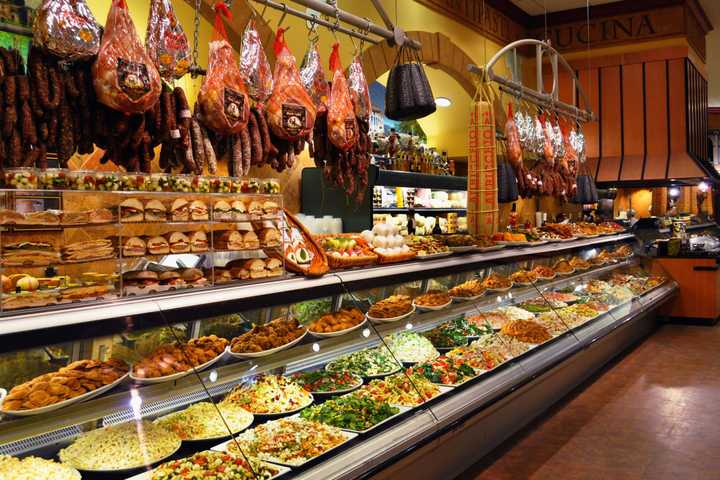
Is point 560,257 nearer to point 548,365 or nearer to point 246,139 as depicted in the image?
point 548,365

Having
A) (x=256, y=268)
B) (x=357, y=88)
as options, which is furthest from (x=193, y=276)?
(x=357, y=88)

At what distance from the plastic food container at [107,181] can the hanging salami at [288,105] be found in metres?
1.04

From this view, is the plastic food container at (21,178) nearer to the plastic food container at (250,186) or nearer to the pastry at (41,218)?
the pastry at (41,218)

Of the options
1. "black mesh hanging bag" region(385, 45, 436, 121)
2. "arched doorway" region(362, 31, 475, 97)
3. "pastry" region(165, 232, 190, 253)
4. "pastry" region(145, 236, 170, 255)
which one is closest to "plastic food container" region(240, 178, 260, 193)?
"pastry" region(165, 232, 190, 253)

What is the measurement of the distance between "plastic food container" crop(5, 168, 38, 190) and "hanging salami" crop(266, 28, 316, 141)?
1378mm

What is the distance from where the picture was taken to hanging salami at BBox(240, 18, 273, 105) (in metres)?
3.48

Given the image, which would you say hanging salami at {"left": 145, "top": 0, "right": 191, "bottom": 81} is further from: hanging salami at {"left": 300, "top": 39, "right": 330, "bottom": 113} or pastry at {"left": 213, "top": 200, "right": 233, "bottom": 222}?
hanging salami at {"left": 300, "top": 39, "right": 330, "bottom": 113}

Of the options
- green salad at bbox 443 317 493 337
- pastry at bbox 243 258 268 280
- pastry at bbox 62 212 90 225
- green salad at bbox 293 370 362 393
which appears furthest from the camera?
green salad at bbox 443 317 493 337

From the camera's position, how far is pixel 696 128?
13047 millimetres

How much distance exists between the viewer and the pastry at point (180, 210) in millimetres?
2908

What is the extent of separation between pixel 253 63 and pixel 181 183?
2.79 ft

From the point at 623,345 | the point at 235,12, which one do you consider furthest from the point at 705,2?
the point at 235,12

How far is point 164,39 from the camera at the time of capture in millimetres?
2990

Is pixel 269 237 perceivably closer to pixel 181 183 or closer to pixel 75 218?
pixel 181 183
